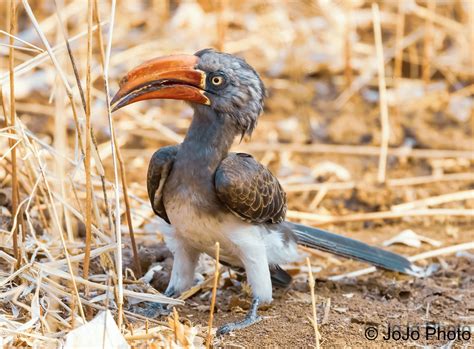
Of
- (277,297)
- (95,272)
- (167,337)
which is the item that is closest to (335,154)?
(277,297)

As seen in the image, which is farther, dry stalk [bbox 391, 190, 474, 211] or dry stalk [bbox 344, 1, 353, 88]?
dry stalk [bbox 344, 1, 353, 88]

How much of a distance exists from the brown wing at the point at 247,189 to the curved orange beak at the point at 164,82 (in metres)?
0.35

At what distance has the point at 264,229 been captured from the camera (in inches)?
170

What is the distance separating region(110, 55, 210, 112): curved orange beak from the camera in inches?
148

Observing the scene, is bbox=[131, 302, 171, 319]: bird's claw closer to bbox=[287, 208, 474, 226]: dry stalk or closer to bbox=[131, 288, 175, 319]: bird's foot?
bbox=[131, 288, 175, 319]: bird's foot

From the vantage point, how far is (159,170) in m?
4.15

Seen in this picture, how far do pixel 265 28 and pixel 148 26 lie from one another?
1.30 meters

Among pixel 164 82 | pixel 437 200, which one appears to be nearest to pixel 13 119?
pixel 164 82

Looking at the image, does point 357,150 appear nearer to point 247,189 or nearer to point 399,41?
point 399,41

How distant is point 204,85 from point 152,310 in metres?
1.15

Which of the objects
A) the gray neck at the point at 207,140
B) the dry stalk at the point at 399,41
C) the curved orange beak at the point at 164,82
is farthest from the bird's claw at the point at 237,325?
the dry stalk at the point at 399,41

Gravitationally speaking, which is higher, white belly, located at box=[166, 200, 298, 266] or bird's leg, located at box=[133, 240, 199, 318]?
A: white belly, located at box=[166, 200, 298, 266]

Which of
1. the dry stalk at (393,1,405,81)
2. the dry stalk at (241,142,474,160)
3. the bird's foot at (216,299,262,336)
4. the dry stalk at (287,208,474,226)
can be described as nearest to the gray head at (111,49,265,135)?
the bird's foot at (216,299,262,336)

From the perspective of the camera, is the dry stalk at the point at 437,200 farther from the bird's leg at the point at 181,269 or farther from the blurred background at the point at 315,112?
the bird's leg at the point at 181,269
